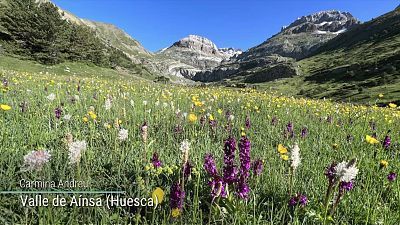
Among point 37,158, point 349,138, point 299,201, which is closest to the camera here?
point 37,158

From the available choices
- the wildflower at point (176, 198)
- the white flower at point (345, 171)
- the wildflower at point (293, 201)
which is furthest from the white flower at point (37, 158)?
the wildflower at point (293, 201)

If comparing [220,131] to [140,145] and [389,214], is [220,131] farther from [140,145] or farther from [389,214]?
[389,214]

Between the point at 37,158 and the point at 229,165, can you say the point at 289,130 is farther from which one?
the point at 37,158

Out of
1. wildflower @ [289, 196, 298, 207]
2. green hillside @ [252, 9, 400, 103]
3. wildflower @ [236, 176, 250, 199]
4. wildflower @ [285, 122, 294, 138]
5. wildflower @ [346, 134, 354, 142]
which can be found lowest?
wildflower @ [289, 196, 298, 207]

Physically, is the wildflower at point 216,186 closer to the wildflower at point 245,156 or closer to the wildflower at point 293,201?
the wildflower at point 245,156

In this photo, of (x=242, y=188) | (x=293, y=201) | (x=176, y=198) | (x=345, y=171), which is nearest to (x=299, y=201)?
(x=293, y=201)

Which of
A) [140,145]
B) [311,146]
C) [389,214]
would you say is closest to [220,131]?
[311,146]

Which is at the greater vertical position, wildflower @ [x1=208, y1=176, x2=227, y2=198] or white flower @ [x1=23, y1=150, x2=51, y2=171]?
white flower @ [x1=23, y1=150, x2=51, y2=171]

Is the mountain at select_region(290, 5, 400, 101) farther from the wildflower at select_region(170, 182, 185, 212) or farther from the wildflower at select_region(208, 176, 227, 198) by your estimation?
the wildflower at select_region(170, 182, 185, 212)

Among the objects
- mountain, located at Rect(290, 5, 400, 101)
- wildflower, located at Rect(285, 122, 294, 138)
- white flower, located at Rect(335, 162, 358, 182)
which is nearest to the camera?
white flower, located at Rect(335, 162, 358, 182)

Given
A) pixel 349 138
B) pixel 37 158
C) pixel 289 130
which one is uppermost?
pixel 37 158

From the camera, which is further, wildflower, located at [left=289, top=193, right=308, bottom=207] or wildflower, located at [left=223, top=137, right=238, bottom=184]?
wildflower, located at [left=289, top=193, right=308, bottom=207]

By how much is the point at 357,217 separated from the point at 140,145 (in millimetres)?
3057

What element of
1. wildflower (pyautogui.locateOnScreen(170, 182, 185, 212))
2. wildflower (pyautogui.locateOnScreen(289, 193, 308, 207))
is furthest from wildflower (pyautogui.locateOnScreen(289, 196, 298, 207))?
wildflower (pyautogui.locateOnScreen(170, 182, 185, 212))
